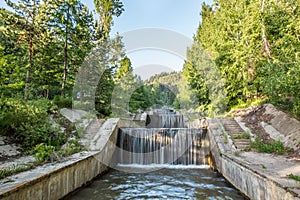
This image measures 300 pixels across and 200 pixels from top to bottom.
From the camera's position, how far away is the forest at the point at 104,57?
27.3 ft

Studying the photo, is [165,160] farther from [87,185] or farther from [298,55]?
[298,55]

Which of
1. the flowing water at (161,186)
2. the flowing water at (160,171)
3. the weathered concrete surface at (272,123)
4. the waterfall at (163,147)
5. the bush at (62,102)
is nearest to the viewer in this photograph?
the flowing water at (161,186)

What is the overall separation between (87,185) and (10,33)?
35.7 feet

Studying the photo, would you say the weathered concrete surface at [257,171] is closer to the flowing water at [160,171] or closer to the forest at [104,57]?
the flowing water at [160,171]

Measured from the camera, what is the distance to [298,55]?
8.51m

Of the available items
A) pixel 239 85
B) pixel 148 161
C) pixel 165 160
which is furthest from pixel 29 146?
pixel 239 85

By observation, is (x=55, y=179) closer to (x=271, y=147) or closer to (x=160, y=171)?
(x=160, y=171)

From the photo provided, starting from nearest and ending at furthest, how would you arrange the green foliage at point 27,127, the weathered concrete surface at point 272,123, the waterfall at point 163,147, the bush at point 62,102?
the weathered concrete surface at point 272,123
the green foliage at point 27,127
the waterfall at point 163,147
the bush at point 62,102

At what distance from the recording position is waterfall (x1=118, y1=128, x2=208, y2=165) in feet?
33.4

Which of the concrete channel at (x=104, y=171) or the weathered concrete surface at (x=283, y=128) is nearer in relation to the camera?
the concrete channel at (x=104, y=171)

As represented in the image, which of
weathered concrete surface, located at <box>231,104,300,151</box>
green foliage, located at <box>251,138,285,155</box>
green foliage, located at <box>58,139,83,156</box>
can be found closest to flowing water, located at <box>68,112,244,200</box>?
green foliage, located at <box>58,139,83,156</box>

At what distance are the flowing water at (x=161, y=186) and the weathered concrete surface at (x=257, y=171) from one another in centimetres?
49

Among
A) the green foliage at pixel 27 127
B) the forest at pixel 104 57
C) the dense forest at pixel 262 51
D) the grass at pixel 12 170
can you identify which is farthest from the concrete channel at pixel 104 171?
the dense forest at pixel 262 51

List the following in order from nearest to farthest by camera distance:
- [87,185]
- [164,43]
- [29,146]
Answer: [87,185] → [29,146] → [164,43]
